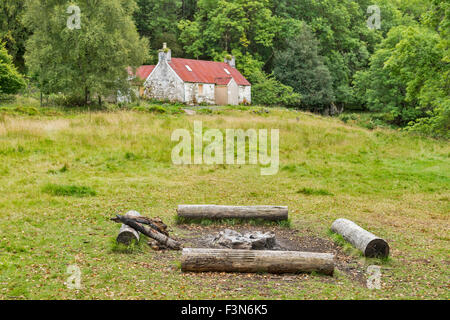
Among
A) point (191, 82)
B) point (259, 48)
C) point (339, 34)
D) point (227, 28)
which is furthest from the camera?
point (339, 34)

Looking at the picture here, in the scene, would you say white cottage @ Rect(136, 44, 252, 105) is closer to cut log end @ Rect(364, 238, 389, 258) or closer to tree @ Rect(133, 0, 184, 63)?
tree @ Rect(133, 0, 184, 63)

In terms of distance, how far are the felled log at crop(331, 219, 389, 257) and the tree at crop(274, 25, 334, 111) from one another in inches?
2009

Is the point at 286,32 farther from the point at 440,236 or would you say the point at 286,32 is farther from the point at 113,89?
the point at 440,236

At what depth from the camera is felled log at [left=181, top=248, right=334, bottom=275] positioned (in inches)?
316

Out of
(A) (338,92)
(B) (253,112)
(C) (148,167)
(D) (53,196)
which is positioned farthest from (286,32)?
(D) (53,196)

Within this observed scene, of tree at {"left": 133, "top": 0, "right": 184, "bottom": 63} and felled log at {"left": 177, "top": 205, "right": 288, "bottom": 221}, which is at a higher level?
tree at {"left": 133, "top": 0, "right": 184, "bottom": 63}

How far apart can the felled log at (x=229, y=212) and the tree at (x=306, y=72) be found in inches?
1962

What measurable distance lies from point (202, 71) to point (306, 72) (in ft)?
52.8

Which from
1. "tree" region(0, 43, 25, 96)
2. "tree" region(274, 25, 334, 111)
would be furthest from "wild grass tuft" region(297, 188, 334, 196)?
"tree" region(274, 25, 334, 111)

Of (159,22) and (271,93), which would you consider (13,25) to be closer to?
(159,22)

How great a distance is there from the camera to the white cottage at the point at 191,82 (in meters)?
49.5

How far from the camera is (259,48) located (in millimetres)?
68500

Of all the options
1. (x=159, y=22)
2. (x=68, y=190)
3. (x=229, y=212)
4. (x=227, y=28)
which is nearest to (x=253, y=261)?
(x=229, y=212)

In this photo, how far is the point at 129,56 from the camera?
126 ft
